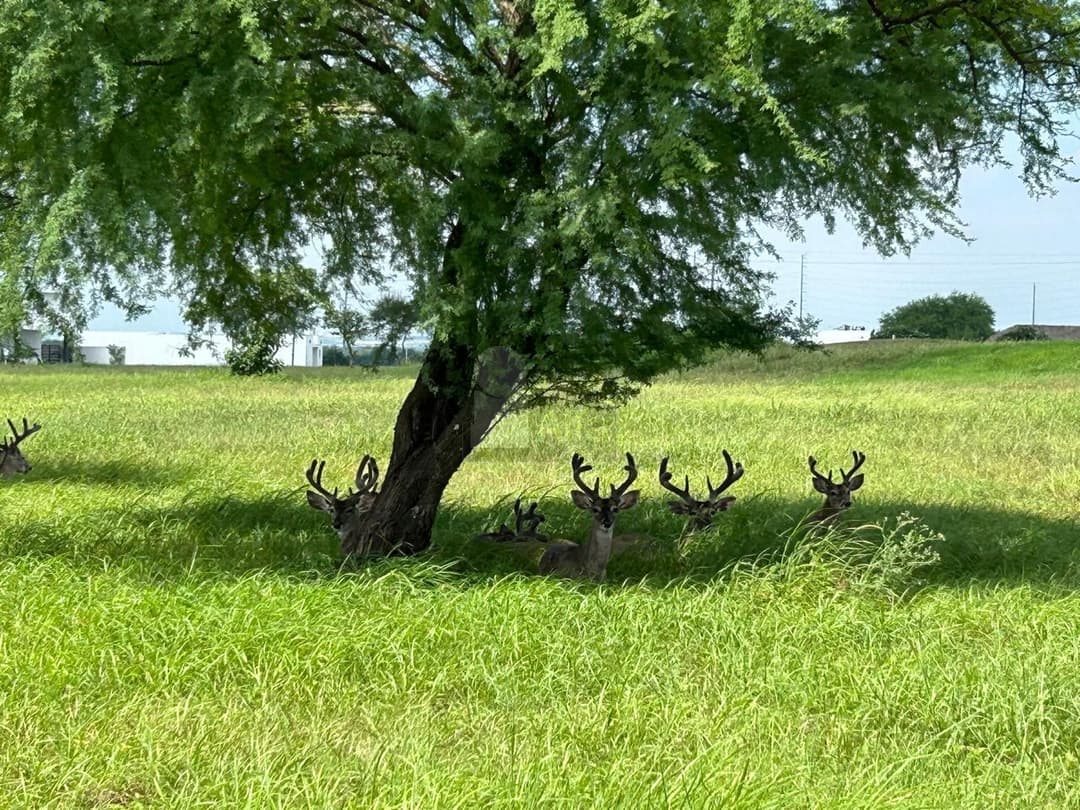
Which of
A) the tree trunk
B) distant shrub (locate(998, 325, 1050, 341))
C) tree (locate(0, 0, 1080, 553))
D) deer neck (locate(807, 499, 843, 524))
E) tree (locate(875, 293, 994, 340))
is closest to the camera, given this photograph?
tree (locate(0, 0, 1080, 553))

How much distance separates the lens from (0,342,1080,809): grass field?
5.15 meters

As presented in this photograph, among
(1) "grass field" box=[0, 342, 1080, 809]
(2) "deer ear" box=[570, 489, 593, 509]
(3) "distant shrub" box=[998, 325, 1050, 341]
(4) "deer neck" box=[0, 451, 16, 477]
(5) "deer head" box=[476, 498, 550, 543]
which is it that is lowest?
(1) "grass field" box=[0, 342, 1080, 809]

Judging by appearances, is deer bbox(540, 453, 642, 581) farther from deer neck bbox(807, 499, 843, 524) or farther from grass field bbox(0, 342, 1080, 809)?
deer neck bbox(807, 499, 843, 524)

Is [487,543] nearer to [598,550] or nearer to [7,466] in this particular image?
[598,550]

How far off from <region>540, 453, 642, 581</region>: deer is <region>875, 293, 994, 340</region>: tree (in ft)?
294

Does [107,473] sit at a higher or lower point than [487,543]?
higher

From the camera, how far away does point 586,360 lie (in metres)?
8.95

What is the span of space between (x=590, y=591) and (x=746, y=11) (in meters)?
4.14

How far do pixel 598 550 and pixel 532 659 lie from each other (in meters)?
2.34

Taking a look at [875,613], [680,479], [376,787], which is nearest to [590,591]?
[875,613]

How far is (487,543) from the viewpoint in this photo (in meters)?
10.4

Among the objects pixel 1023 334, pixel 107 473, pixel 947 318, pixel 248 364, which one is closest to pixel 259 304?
pixel 107 473

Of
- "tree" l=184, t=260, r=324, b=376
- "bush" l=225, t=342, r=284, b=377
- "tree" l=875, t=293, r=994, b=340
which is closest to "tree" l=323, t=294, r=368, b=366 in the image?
"tree" l=184, t=260, r=324, b=376

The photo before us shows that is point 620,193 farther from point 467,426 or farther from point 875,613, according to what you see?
point 875,613
